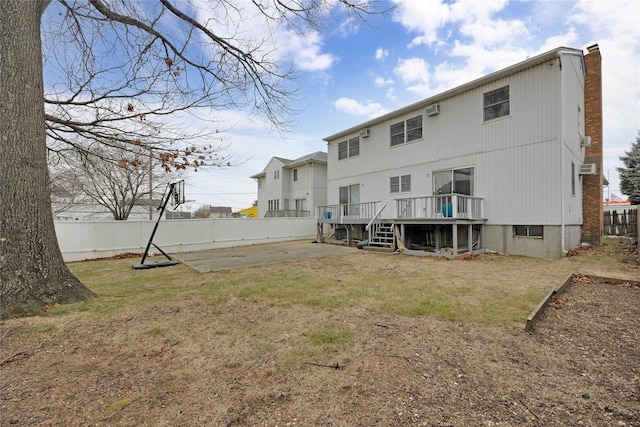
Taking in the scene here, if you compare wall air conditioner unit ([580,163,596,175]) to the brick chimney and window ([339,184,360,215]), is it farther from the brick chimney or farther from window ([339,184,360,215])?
window ([339,184,360,215])

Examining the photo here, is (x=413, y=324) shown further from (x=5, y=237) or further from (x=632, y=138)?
(x=632, y=138)

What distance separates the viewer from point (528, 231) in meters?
9.44

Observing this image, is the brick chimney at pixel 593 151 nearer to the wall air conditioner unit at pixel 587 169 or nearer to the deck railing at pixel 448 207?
the wall air conditioner unit at pixel 587 169

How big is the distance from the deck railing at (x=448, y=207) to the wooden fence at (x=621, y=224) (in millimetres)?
10854

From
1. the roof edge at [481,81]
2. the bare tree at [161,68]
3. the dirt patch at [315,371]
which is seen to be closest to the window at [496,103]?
the roof edge at [481,81]

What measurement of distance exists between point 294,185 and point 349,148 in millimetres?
8158

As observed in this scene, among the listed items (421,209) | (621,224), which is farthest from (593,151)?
(421,209)

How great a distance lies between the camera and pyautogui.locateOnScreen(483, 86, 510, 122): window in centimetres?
986

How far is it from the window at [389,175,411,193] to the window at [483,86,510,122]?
3679 mm

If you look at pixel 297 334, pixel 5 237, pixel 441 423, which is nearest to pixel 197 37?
pixel 5 237

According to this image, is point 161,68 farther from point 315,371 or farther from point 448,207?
point 448,207

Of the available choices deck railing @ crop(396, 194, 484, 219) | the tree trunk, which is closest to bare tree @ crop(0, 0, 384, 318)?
the tree trunk

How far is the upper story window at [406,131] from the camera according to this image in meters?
12.5

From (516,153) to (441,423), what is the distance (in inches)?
395
